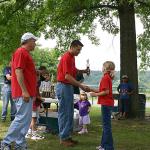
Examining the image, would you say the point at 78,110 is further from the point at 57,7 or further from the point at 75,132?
the point at 57,7

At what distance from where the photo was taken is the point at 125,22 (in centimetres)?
1761

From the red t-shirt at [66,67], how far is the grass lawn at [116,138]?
4.32 feet

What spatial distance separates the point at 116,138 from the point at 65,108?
1.89 metres

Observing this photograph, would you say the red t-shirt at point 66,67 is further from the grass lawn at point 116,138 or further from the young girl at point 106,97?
the grass lawn at point 116,138

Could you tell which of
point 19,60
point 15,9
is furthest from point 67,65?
point 15,9

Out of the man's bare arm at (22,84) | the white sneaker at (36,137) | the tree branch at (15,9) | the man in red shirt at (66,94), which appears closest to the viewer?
the man's bare arm at (22,84)

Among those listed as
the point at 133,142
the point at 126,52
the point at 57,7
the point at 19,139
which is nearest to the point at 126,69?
the point at 126,52

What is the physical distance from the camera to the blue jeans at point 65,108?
32.6 ft

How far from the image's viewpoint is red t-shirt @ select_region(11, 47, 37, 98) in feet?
26.3

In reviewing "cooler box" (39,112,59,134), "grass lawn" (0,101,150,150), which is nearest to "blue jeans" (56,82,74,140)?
"grass lawn" (0,101,150,150)

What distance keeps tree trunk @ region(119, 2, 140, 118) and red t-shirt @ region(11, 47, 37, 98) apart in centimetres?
968

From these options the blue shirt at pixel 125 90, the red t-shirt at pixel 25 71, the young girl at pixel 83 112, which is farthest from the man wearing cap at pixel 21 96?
the blue shirt at pixel 125 90

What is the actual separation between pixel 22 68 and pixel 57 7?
940 cm

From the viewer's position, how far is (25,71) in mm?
8078
